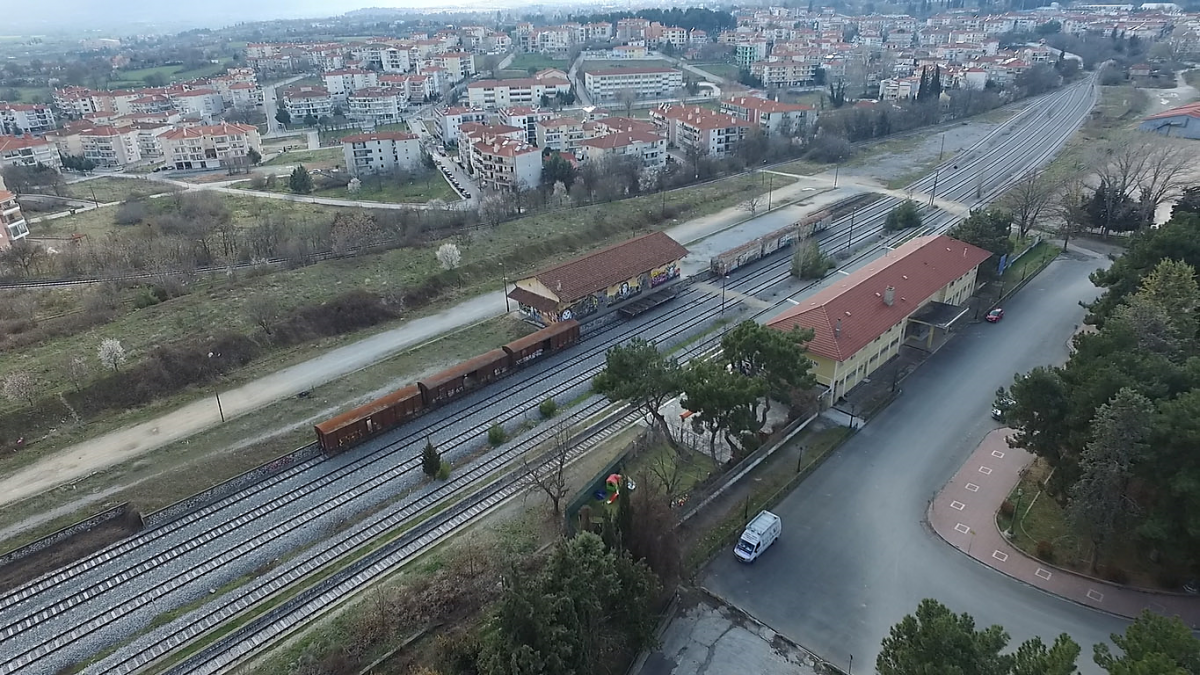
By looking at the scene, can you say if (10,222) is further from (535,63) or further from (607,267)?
(535,63)

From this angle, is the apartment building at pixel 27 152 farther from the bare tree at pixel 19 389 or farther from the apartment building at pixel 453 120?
the bare tree at pixel 19 389

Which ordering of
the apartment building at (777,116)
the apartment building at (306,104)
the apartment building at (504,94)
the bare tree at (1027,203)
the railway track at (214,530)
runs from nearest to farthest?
1. the railway track at (214,530)
2. the bare tree at (1027,203)
3. the apartment building at (777,116)
4. the apartment building at (504,94)
5. the apartment building at (306,104)

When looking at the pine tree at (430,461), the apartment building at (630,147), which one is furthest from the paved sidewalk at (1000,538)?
the apartment building at (630,147)

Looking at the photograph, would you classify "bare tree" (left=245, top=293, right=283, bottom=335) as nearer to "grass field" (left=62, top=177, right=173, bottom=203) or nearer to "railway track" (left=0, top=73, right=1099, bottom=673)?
"railway track" (left=0, top=73, right=1099, bottom=673)

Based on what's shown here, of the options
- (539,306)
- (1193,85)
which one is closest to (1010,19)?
(1193,85)

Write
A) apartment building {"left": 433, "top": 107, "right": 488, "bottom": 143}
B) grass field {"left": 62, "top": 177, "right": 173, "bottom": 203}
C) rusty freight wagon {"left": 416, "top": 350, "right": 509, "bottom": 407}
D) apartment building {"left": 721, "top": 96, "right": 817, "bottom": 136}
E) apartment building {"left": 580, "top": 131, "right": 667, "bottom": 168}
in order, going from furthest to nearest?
apartment building {"left": 433, "top": 107, "right": 488, "bottom": 143}
apartment building {"left": 721, "top": 96, "right": 817, "bottom": 136}
grass field {"left": 62, "top": 177, "right": 173, "bottom": 203}
apartment building {"left": 580, "top": 131, "right": 667, "bottom": 168}
rusty freight wagon {"left": 416, "top": 350, "right": 509, "bottom": 407}

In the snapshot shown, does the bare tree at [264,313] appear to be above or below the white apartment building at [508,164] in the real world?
below

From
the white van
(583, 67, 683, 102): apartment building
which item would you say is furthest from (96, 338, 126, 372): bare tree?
(583, 67, 683, 102): apartment building
